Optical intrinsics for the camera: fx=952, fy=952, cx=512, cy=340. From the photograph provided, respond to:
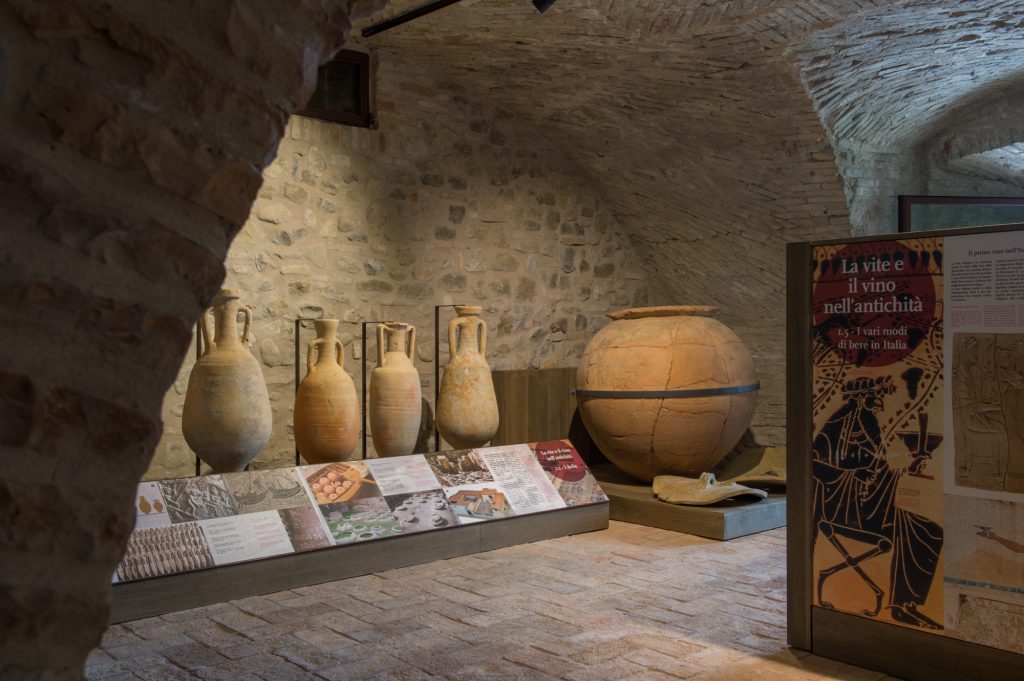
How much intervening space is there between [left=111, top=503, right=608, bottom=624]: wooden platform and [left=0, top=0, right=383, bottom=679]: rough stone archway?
2.40 metres

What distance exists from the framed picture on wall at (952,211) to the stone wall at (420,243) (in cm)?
190

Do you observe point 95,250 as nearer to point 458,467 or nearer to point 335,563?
point 335,563

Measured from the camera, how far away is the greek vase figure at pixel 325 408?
4230mm

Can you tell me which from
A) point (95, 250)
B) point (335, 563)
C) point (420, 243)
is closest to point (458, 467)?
point (335, 563)

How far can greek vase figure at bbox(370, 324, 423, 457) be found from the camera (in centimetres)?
443

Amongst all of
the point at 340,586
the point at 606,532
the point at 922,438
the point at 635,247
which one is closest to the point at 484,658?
the point at 340,586

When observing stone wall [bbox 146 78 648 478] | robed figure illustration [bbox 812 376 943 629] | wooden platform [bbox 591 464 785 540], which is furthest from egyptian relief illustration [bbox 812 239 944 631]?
stone wall [bbox 146 78 648 478]

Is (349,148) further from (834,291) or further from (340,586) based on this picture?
(834,291)

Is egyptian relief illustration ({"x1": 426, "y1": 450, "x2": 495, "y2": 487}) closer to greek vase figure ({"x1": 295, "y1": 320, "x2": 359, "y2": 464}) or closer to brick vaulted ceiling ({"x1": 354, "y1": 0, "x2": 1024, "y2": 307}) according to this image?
greek vase figure ({"x1": 295, "y1": 320, "x2": 359, "y2": 464})

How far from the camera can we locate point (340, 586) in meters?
3.66

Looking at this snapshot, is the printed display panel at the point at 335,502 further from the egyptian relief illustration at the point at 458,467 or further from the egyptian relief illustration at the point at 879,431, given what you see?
the egyptian relief illustration at the point at 879,431

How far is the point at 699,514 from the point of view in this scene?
4.44 metres

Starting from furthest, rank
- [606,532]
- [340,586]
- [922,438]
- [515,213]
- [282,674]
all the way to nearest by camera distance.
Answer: [515,213]
[606,532]
[340,586]
[282,674]
[922,438]

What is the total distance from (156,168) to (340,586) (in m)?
2.86
